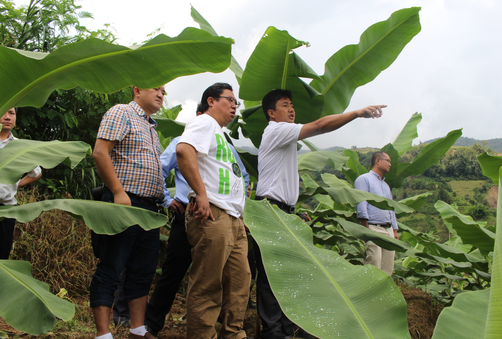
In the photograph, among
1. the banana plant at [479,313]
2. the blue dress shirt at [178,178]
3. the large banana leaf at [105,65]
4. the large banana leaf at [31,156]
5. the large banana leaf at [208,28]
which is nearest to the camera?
the banana plant at [479,313]

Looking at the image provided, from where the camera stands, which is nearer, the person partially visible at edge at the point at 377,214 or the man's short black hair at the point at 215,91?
the man's short black hair at the point at 215,91

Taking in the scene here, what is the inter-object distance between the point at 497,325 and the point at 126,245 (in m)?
1.88

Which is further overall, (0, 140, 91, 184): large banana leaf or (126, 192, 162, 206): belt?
(126, 192, 162, 206): belt

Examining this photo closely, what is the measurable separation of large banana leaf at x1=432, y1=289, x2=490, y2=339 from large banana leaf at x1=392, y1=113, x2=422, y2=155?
14.0 ft

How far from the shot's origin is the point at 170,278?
2.56 metres

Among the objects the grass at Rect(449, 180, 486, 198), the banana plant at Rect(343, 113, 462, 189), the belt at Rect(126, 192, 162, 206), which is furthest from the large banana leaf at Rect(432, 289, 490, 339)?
the grass at Rect(449, 180, 486, 198)

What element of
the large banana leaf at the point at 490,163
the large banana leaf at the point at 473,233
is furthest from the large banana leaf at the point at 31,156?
the large banana leaf at the point at 490,163

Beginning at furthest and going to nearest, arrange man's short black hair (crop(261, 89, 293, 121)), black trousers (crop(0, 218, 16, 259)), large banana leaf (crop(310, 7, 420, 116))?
1. large banana leaf (crop(310, 7, 420, 116))
2. man's short black hair (crop(261, 89, 293, 121))
3. black trousers (crop(0, 218, 16, 259))

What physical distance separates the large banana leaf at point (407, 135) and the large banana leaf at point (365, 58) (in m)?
2.00

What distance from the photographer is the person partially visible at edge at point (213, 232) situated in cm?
210

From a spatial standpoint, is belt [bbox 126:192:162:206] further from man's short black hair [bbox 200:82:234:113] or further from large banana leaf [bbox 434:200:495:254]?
large banana leaf [bbox 434:200:495:254]

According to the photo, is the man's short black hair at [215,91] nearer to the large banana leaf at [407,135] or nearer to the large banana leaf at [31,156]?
the large banana leaf at [31,156]

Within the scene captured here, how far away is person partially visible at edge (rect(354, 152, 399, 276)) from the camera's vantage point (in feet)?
12.6

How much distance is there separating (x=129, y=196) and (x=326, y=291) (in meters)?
1.51
